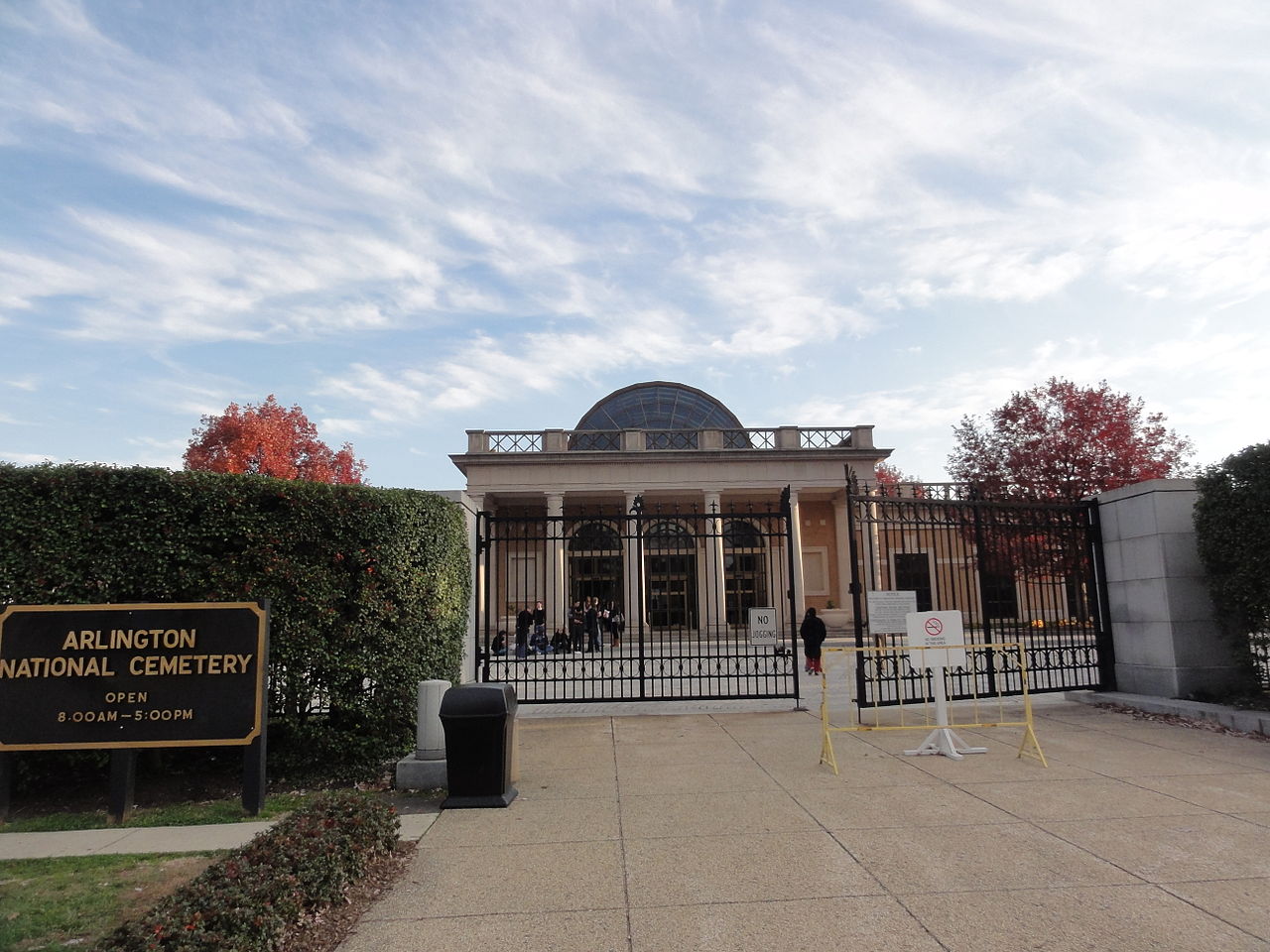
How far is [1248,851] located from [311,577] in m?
8.12

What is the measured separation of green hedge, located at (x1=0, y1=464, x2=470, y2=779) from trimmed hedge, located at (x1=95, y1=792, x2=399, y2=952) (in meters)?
2.37

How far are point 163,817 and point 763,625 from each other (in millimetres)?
8938

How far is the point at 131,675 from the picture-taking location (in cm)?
669

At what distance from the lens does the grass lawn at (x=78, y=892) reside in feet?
14.2

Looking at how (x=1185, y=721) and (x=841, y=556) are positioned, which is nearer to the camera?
(x=1185, y=721)

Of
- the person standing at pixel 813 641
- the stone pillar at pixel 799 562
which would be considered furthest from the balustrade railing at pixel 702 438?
the person standing at pixel 813 641

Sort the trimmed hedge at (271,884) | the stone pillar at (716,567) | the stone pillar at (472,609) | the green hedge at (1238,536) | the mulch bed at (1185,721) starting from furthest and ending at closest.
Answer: the stone pillar at (716,567) → the stone pillar at (472,609) → the green hedge at (1238,536) → the mulch bed at (1185,721) → the trimmed hedge at (271,884)

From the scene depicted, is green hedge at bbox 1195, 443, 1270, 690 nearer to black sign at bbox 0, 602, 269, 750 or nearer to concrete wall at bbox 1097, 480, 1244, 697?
concrete wall at bbox 1097, 480, 1244, 697

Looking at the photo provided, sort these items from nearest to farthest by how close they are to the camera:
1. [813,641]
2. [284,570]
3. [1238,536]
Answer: [284,570] < [1238,536] < [813,641]

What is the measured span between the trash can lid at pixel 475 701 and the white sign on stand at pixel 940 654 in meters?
4.56

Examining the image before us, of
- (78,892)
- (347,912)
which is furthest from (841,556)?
(78,892)

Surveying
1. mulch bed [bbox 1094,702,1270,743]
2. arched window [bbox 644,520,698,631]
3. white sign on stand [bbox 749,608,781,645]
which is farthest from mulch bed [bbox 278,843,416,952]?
mulch bed [bbox 1094,702,1270,743]

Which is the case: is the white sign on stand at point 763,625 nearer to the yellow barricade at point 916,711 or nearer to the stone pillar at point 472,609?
the yellow barricade at point 916,711

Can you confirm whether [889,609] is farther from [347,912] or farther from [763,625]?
[347,912]
